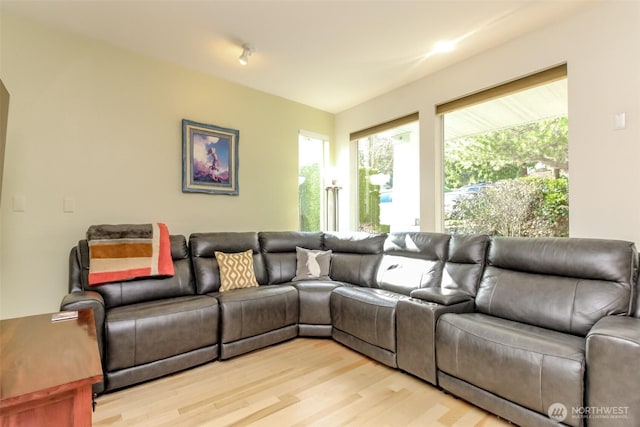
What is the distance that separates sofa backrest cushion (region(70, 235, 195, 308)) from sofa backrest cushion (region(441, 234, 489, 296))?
7.38ft

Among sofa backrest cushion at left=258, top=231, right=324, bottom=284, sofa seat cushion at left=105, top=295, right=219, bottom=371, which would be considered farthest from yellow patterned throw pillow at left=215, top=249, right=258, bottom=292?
sofa seat cushion at left=105, top=295, right=219, bottom=371

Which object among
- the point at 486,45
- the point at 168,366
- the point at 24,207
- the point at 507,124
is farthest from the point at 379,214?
the point at 24,207

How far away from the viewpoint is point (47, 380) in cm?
86

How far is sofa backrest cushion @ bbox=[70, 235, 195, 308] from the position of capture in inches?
93.2

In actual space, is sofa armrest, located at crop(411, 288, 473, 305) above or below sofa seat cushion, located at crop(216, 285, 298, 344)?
above

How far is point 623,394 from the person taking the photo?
1.35m

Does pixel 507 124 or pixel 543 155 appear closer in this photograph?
pixel 543 155

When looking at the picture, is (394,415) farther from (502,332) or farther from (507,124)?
(507,124)

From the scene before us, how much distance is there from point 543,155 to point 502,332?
1725 mm

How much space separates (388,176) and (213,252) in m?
2.37

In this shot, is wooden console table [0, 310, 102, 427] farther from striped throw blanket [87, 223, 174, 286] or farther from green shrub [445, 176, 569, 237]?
green shrub [445, 176, 569, 237]

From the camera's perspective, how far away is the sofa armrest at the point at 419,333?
2.08m

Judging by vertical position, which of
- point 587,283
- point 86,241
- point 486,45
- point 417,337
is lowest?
point 417,337

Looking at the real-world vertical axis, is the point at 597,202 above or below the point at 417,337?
above
